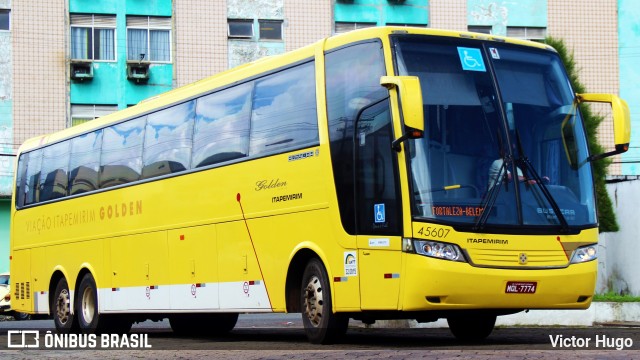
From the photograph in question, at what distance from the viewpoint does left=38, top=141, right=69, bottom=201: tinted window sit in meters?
22.7

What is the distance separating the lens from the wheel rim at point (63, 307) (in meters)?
22.1

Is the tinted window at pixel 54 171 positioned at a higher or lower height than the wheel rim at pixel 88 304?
higher

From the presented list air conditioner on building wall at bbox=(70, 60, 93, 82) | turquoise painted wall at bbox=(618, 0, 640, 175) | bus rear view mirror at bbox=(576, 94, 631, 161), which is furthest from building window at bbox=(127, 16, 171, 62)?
bus rear view mirror at bbox=(576, 94, 631, 161)

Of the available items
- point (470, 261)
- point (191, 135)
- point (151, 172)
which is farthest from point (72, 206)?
point (470, 261)

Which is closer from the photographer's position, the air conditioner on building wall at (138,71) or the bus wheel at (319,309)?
the bus wheel at (319,309)

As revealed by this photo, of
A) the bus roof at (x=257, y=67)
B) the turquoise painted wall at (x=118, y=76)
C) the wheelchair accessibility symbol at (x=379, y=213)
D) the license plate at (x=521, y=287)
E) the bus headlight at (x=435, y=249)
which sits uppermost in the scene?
the turquoise painted wall at (x=118, y=76)

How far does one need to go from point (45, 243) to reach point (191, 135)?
633cm

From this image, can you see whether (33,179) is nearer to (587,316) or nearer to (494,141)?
(587,316)

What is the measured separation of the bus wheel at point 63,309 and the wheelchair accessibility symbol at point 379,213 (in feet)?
31.2

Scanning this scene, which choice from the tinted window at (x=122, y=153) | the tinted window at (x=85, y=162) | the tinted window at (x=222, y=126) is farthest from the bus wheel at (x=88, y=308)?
the tinted window at (x=222, y=126)

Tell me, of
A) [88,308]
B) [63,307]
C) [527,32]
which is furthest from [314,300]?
[527,32]

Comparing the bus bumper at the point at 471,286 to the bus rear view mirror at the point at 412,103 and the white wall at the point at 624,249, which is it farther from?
the white wall at the point at 624,249

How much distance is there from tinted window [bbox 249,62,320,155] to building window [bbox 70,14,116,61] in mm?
30486

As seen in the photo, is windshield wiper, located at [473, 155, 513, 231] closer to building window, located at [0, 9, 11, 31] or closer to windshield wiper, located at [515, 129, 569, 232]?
windshield wiper, located at [515, 129, 569, 232]
